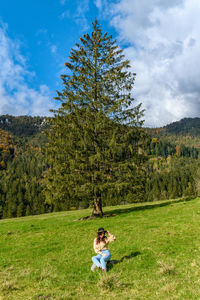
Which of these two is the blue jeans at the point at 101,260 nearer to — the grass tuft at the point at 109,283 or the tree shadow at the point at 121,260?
the tree shadow at the point at 121,260

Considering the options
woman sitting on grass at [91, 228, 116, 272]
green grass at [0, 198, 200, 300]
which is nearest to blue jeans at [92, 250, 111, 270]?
woman sitting on grass at [91, 228, 116, 272]

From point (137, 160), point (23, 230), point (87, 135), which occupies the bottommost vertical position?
point (23, 230)

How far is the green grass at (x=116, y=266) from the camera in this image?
6.28 m

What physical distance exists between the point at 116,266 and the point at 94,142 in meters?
14.6

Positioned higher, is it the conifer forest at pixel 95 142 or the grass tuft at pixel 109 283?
the conifer forest at pixel 95 142

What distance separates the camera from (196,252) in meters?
8.75

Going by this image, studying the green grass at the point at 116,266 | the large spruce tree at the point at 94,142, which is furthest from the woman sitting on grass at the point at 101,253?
the large spruce tree at the point at 94,142

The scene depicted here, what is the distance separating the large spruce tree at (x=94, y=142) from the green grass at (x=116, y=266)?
6191 mm

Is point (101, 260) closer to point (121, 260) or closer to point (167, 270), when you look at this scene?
point (121, 260)

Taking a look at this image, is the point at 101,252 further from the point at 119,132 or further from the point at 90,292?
→ the point at 119,132

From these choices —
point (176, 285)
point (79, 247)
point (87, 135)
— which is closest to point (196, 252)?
point (176, 285)

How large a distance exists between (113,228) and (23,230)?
341 inches

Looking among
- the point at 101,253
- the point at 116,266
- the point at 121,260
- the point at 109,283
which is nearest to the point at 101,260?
the point at 101,253

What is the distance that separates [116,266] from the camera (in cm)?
870
